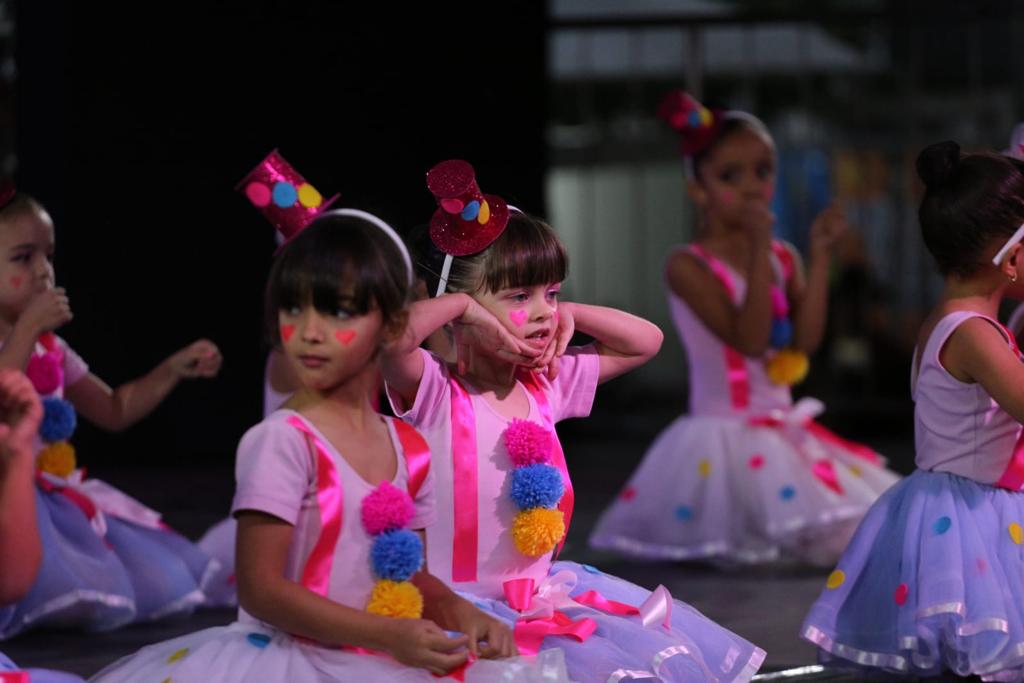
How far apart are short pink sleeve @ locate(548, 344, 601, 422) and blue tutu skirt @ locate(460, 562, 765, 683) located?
0.99ft

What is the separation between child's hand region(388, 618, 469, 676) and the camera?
2.02m

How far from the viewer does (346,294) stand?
2.06m

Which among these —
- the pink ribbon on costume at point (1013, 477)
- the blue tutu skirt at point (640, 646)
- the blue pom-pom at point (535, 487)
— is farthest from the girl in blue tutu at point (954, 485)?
the blue pom-pom at point (535, 487)

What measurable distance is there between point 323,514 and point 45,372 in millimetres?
1637

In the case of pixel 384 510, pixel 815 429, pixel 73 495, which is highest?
pixel 384 510

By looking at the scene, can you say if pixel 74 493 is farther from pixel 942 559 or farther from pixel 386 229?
pixel 942 559

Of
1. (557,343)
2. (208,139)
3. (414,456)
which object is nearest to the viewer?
(414,456)

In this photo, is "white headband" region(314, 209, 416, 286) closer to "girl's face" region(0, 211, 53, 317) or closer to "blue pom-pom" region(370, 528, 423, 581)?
"blue pom-pom" region(370, 528, 423, 581)

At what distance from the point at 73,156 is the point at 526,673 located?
3.91 metres

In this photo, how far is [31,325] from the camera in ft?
10.4

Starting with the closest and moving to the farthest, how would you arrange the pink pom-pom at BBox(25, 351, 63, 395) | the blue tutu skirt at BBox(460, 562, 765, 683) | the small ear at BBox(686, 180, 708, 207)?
the blue tutu skirt at BBox(460, 562, 765, 683) → the pink pom-pom at BBox(25, 351, 63, 395) → the small ear at BBox(686, 180, 708, 207)

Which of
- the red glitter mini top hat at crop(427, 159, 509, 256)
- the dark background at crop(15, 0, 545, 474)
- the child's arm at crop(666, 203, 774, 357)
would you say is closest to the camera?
the red glitter mini top hat at crop(427, 159, 509, 256)

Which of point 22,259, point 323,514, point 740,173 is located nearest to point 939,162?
point 740,173

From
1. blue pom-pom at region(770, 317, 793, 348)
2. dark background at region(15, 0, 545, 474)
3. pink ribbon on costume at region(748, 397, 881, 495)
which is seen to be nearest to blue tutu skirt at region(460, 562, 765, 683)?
pink ribbon on costume at region(748, 397, 881, 495)
